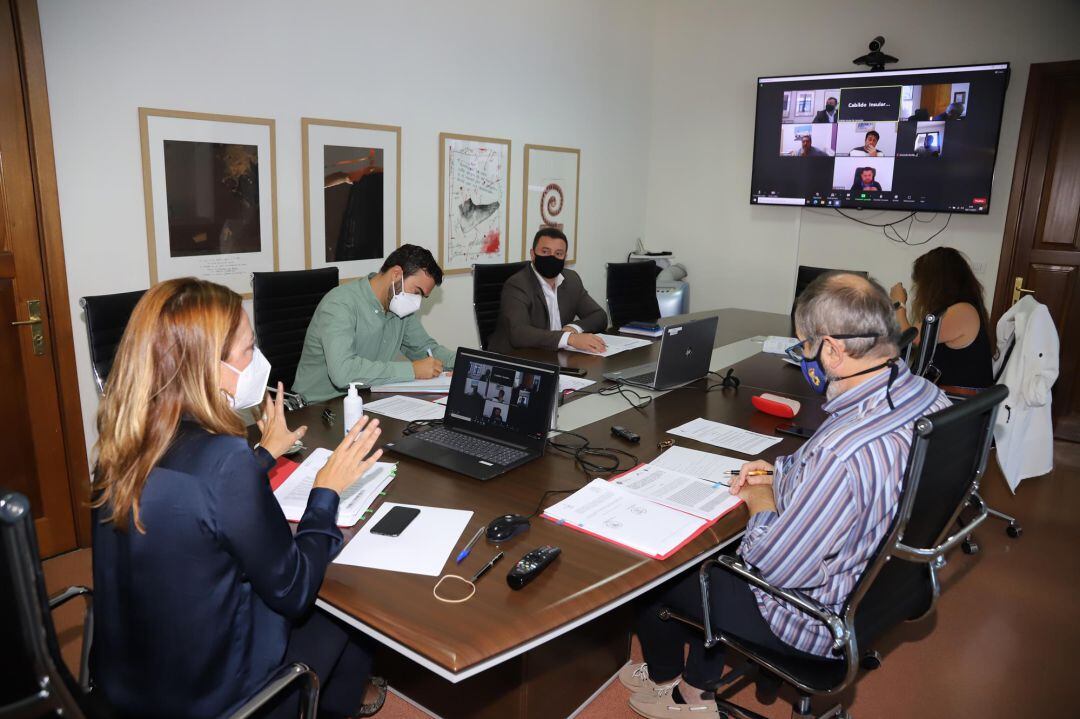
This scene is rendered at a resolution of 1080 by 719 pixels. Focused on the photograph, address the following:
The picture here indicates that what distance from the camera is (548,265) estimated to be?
399 centimetres

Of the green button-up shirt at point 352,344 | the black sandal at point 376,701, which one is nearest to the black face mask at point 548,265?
the green button-up shirt at point 352,344

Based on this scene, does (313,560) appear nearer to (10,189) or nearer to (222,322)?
(222,322)

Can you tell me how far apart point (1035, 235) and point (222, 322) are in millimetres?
5127

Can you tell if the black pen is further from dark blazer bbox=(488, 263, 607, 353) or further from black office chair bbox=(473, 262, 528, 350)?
black office chair bbox=(473, 262, 528, 350)

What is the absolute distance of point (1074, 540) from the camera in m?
3.40

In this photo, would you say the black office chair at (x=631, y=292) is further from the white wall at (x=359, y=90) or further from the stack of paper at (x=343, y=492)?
the stack of paper at (x=343, y=492)

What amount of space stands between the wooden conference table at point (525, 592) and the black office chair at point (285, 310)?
2.80 ft

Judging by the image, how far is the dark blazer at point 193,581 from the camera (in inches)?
49.4

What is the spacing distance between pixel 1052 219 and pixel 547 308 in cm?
333

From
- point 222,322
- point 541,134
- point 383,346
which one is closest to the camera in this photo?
point 222,322

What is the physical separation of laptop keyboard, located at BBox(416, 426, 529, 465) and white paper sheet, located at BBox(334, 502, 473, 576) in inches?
13.0

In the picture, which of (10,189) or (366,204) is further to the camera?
(366,204)

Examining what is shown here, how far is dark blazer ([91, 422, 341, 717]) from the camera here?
4.12ft

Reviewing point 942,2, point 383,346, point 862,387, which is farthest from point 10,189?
point 942,2
